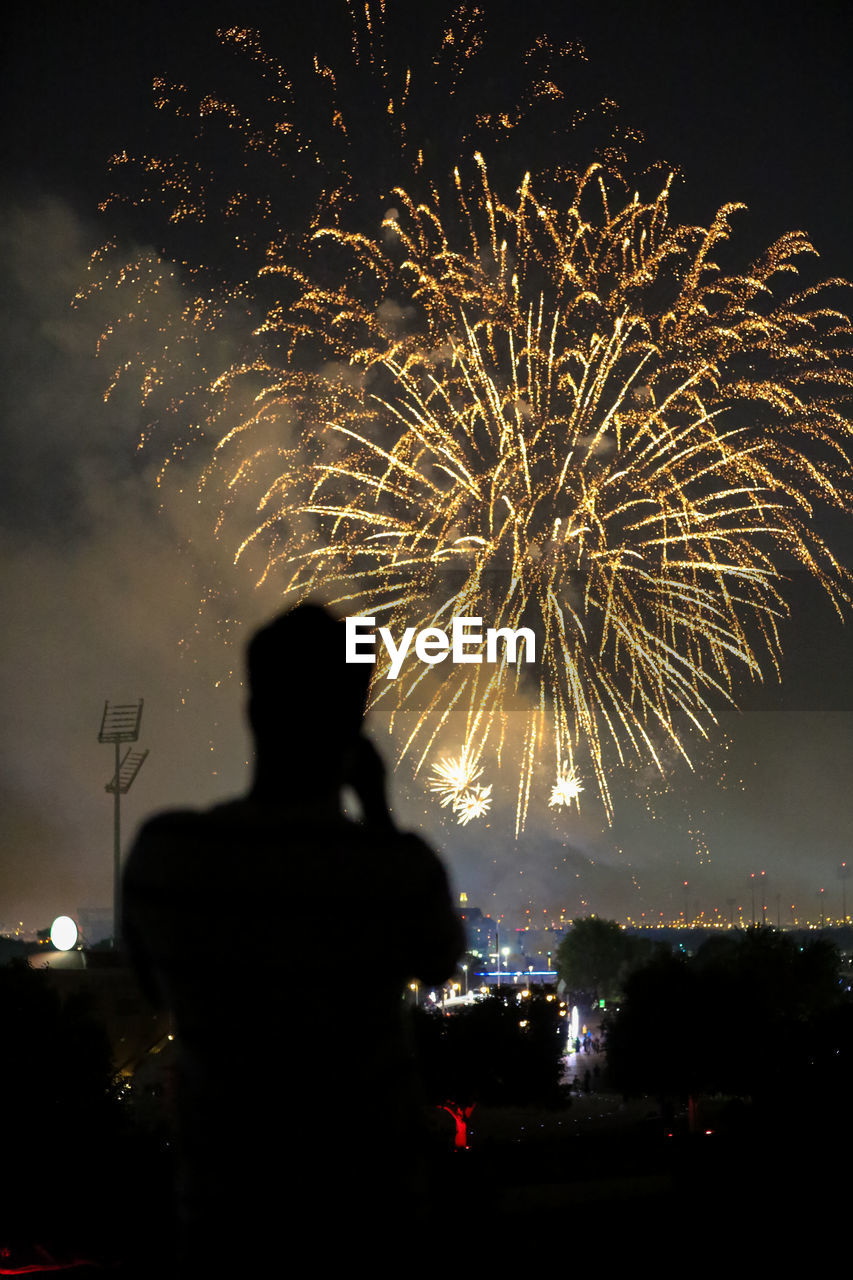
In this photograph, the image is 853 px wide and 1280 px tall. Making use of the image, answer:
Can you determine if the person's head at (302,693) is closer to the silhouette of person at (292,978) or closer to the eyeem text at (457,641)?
the silhouette of person at (292,978)

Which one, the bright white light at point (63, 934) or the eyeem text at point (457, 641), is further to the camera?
the bright white light at point (63, 934)

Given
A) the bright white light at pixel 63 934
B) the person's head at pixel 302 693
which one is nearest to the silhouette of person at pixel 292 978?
the person's head at pixel 302 693

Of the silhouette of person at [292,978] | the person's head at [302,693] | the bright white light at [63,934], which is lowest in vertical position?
the bright white light at [63,934]

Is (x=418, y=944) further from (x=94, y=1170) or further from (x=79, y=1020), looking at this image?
(x=79, y=1020)

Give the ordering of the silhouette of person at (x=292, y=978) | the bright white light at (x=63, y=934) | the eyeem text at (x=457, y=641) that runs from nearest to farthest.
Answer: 1. the silhouette of person at (x=292, y=978)
2. the eyeem text at (x=457, y=641)
3. the bright white light at (x=63, y=934)

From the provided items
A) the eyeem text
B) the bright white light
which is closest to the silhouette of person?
the eyeem text

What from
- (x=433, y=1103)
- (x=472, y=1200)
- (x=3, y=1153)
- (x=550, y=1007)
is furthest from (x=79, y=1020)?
(x=472, y=1200)
